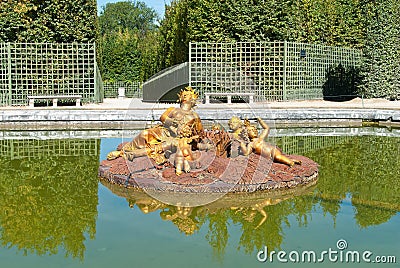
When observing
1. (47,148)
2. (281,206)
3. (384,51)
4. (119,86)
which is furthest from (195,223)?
(119,86)

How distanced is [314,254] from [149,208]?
1976 millimetres

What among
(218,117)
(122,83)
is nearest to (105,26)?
(122,83)

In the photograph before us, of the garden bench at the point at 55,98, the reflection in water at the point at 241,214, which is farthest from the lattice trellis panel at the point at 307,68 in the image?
the reflection in water at the point at 241,214

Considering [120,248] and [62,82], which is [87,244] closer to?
[120,248]

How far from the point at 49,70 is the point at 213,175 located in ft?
42.1

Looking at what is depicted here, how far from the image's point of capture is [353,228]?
5168 mm

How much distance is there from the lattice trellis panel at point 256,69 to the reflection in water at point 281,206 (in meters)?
10.8

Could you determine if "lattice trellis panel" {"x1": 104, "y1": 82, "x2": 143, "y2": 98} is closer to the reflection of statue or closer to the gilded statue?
the gilded statue

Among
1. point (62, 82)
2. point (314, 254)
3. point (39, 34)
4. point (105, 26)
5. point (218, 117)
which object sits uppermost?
point (105, 26)

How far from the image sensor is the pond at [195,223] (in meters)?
4.46

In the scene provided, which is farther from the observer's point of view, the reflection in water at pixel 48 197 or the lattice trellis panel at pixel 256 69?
the lattice trellis panel at pixel 256 69

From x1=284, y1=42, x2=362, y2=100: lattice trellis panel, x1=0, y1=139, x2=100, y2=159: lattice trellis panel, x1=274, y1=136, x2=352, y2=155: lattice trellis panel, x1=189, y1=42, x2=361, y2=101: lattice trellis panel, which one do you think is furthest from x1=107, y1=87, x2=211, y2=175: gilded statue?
x1=284, y1=42, x2=362, y2=100: lattice trellis panel

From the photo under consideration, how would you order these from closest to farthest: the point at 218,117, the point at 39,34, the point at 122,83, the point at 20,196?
the point at 20,196 < the point at 218,117 < the point at 39,34 < the point at 122,83

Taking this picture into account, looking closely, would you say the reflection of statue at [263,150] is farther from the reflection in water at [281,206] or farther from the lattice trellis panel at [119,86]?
the lattice trellis panel at [119,86]
